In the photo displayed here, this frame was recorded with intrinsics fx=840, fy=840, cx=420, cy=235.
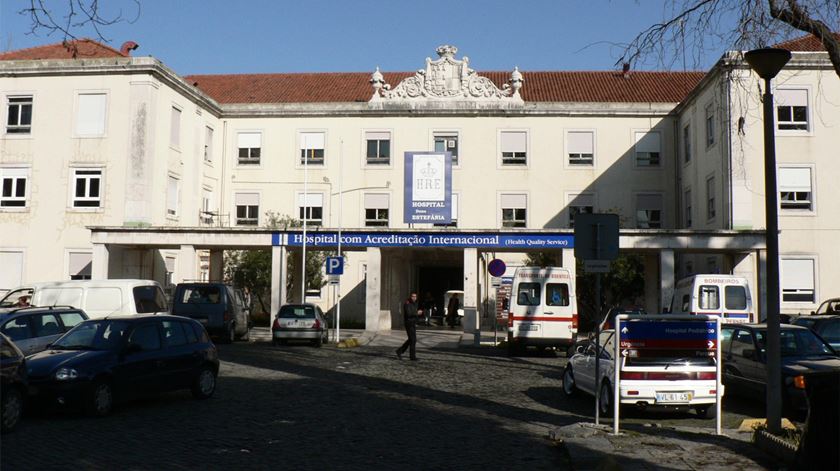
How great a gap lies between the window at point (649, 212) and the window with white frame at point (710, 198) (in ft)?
22.7

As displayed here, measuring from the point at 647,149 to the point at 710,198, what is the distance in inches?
319

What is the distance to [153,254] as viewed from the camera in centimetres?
4062

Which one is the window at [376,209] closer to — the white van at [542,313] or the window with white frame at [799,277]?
the window with white frame at [799,277]

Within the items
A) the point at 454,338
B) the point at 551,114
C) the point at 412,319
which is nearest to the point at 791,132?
the point at 551,114

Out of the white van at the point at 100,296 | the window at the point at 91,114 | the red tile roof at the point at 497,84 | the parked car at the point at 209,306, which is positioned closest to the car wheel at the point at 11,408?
the white van at the point at 100,296

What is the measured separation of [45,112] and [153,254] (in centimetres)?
842

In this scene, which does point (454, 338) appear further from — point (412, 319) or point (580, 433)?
point (580, 433)

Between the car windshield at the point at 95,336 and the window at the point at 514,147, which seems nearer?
the car windshield at the point at 95,336

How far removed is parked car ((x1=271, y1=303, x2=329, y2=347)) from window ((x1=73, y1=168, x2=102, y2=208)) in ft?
48.2

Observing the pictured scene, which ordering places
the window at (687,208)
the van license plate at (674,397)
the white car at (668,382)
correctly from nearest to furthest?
the white car at (668,382), the van license plate at (674,397), the window at (687,208)

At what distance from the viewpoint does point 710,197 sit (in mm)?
39438

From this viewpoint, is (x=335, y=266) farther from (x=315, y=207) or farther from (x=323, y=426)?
(x=315, y=207)

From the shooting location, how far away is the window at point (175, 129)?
135ft

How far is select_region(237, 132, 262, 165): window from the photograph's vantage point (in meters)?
48.6
